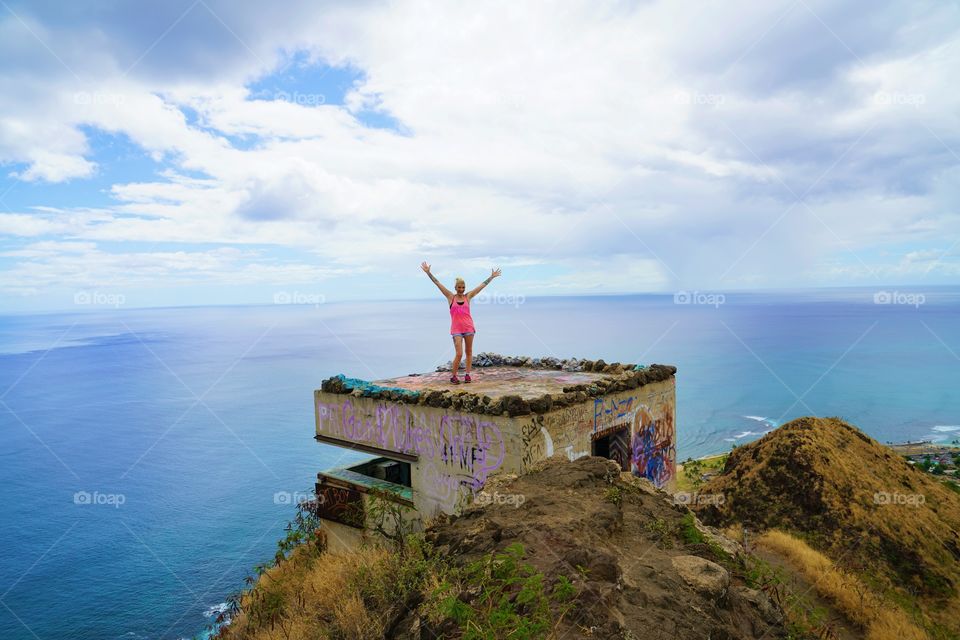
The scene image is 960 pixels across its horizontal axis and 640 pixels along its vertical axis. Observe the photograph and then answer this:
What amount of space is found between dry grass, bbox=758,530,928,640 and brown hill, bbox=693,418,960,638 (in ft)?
4.37

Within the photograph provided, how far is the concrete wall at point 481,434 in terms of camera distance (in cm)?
1167

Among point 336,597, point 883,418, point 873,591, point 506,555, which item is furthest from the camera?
point 883,418

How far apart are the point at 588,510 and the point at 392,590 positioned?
3.07 metres

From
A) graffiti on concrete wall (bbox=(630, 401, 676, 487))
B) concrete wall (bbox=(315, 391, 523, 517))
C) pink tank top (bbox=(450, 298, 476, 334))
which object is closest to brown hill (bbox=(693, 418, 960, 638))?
graffiti on concrete wall (bbox=(630, 401, 676, 487))

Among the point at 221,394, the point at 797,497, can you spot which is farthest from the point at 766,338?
the point at 797,497

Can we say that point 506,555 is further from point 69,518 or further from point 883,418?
point 883,418

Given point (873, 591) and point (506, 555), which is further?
point (873, 591)

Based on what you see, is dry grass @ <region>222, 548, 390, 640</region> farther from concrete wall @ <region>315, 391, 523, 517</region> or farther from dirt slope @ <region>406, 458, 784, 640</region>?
concrete wall @ <region>315, 391, 523, 517</region>

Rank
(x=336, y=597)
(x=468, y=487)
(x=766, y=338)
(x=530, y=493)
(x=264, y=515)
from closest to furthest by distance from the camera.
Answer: (x=336, y=597), (x=530, y=493), (x=468, y=487), (x=264, y=515), (x=766, y=338)

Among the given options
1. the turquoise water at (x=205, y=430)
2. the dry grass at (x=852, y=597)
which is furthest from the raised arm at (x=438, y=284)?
the turquoise water at (x=205, y=430)

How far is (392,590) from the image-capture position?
6805mm

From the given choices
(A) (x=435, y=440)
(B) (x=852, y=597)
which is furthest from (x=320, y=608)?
(B) (x=852, y=597)

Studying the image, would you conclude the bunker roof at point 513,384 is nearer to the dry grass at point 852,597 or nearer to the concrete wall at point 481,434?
the concrete wall at point 481,434

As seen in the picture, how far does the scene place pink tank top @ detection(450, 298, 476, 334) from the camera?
14422mm
